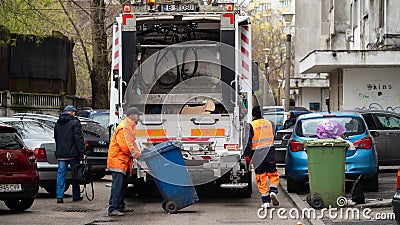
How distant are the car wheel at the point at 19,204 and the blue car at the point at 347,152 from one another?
523 centimetres

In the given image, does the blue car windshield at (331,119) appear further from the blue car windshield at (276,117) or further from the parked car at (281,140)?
the blue car windshield at (276,117)

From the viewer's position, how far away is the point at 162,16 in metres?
15.1

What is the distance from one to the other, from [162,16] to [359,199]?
16.1ft

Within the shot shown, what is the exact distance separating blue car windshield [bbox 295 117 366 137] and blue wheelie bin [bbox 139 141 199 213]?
11.7ft

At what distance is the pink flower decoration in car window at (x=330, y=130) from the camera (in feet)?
50.6

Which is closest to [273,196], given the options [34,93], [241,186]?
[241,186]

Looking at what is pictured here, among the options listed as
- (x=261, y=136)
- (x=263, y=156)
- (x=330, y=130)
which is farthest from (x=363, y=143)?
(x=263, y=156)

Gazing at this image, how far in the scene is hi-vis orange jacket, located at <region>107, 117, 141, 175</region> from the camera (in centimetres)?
1340

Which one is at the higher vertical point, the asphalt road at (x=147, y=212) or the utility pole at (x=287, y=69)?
the utility pole at (x=287, y=69)

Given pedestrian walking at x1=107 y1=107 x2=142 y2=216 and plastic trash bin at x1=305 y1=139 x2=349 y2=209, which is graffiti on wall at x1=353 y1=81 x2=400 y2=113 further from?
pedestrian walking at x1=107 y1=107 x2=142 y2=216

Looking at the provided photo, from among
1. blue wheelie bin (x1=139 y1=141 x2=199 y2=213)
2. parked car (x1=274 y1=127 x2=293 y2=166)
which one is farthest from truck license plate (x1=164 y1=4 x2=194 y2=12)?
parked car (x1=274 y1=127 x2=293 y2=166)

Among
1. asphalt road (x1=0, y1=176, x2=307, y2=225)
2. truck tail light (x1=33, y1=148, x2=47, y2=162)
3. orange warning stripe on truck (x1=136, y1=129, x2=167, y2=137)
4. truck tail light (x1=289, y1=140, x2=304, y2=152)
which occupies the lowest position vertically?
asphalt road (x1=0, y1=176, x2=307, y2=225)

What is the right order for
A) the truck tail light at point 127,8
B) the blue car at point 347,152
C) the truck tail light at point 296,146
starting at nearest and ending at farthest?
the truck tail light at point 127,8 < the blue car at point 347,152 < the truck tail light at point 296,146

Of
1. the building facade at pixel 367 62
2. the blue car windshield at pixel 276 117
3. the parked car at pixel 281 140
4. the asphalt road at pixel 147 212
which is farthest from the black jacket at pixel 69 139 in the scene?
the building facade at pixel 367 62
